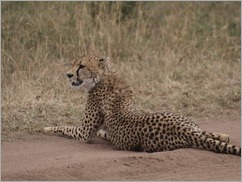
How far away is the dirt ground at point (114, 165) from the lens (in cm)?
505

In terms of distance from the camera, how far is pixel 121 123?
5.95 m

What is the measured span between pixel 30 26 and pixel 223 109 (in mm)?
2915

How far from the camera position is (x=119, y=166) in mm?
5215

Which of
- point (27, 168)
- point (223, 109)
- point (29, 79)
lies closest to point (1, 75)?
point (29, 79)

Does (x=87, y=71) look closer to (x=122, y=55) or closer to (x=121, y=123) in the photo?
(x=121, y=123)

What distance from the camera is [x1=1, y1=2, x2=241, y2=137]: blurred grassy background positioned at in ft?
24.7

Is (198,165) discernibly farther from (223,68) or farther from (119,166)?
(223,68)

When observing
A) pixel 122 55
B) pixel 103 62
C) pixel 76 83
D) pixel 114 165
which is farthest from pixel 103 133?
pixel 122 55

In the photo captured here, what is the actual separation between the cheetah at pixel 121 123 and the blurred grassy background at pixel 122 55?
2.10ft

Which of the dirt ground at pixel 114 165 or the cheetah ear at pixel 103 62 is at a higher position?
the cheetah ear at pixel 103 62

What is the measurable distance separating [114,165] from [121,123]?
771 millimetres

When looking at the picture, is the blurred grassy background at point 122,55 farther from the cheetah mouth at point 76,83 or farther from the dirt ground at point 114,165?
the dirt ground at point 114,165

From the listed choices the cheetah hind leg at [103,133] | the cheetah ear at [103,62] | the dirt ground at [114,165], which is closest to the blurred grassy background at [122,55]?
the cheetah hind leg at [103,133]

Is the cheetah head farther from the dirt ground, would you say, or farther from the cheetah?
the dirt ground
